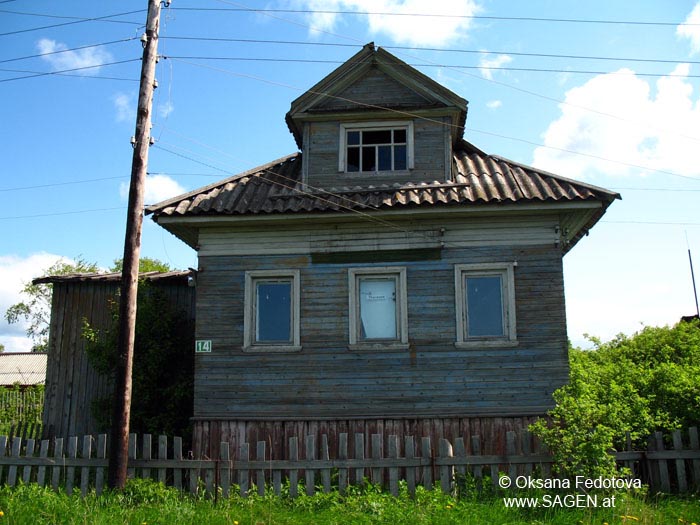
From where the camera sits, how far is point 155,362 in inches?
515

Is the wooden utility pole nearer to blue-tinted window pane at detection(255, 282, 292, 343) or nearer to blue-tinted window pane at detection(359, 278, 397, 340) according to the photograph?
blue-tinted window pane at detection(255, 282, 292, 343)

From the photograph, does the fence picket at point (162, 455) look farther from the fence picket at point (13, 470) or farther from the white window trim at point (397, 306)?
the white window trim at point (397, 306)

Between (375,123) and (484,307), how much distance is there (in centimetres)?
434

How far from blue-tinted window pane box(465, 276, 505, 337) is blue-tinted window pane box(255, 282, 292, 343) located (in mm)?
3336

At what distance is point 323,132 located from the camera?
1298 centimetres

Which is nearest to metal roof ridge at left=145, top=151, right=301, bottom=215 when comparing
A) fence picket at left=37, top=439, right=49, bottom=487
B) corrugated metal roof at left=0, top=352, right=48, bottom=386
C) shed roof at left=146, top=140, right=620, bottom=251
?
shed roof at left=146, top=140, right=620, bottom=251

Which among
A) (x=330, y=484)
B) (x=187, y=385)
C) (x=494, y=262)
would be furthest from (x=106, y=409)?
(x=494, y=262)

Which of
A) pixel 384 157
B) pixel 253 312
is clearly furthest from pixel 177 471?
pixel 384 157

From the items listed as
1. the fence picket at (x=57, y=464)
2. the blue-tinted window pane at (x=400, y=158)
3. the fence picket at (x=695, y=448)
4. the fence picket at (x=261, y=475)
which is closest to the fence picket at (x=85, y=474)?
the fence picket at (x=57, y=464)

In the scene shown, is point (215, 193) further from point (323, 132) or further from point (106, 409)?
point (106, 409)

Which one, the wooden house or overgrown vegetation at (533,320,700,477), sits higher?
the wooden house

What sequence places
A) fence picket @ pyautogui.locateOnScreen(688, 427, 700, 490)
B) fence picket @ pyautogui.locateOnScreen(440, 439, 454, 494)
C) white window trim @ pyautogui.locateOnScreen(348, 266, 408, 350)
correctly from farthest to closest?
white window trim @ pyautogui.locateOnScreen(348, 266, 408, 350)
fence picket @ pyautogui.locateOnScreen(440, 439, 454, 494)
fence picket @ pyautogui.locateOnScreen(688, 427, 700, 490)

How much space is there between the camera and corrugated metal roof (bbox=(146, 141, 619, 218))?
37.3 feet

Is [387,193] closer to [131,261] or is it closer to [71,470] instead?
[131,261]
